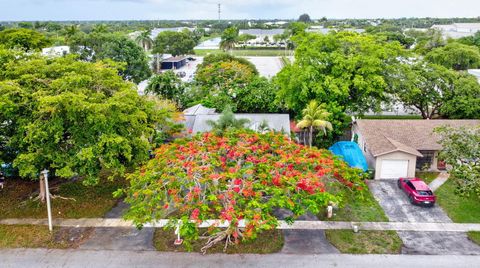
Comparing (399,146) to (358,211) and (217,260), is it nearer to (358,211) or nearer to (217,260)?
(358,211)

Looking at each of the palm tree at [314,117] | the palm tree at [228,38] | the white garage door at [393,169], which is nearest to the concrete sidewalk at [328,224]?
the white garage door at [393,169]

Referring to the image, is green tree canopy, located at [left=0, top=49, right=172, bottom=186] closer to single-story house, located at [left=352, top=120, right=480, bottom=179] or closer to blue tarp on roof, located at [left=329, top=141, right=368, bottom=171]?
blue tarp on roof, located at [left=329, top=141, right=368, bottom=171]

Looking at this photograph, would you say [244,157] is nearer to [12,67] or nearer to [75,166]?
[75,166]

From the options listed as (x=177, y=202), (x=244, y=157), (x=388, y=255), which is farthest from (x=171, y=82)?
(x=388, y=255)

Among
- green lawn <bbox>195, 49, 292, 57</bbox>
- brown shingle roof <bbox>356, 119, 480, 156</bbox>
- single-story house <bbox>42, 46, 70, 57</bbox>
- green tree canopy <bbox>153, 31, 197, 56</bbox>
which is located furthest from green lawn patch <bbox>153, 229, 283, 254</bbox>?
green lawn <bbox>195, 49, 292, 57</bbox>

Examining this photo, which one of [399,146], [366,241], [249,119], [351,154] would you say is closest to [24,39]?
[249,119]

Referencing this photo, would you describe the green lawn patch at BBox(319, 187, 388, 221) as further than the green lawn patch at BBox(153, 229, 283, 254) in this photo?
Yes

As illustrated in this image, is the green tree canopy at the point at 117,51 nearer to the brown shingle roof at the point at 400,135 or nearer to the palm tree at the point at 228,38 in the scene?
the palm tree at the point at 228,38

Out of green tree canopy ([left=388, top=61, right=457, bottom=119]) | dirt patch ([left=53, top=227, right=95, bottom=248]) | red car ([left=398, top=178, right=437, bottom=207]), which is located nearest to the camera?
dirt patch ([left=53, top=227, right=95, bottom=248])
